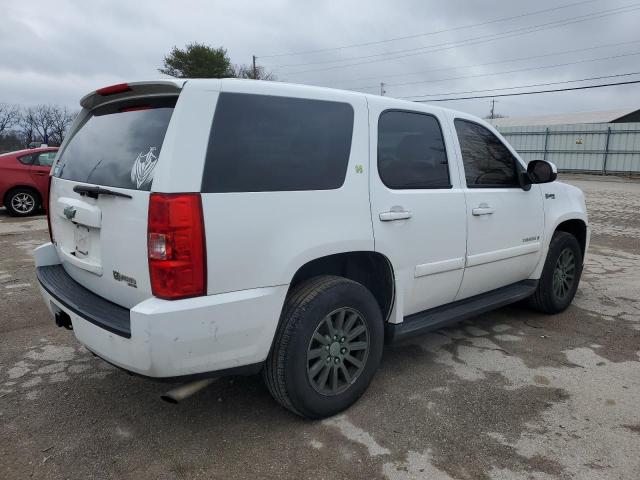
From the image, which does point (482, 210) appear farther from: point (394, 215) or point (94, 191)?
point (94, 191)

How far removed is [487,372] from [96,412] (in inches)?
101

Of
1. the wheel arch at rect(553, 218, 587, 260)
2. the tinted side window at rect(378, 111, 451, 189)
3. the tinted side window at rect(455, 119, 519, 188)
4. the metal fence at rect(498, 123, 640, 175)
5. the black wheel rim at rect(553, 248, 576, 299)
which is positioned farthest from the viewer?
the metal fence at rect(498, 123, 640, 175)

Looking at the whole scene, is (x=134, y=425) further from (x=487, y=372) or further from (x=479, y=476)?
(x=487, y=372)

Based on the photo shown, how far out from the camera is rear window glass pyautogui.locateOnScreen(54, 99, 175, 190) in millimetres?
2426

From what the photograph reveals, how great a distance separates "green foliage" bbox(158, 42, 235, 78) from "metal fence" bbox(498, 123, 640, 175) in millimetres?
22455

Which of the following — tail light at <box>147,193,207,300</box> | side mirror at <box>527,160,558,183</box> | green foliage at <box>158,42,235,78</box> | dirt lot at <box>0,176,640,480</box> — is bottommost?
dirt lot at <box>0,176,640,480</box>

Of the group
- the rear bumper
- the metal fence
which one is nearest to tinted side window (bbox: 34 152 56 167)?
the rear bumper

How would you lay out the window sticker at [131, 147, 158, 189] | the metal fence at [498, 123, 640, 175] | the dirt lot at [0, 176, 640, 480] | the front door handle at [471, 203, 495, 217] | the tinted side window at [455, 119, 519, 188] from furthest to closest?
the metal fence at [498, 123, 640, 175], the tinted side window at [455, 119, 519, 188], the front door handle at [471, 203, 495, 217], the dirt lot at [0, 176, 640, 480], the window sticker at [131, 147, 158, 189]

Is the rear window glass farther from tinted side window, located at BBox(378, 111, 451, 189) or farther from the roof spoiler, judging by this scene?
tinted side window, located at BBox(378, 111, 451, 189)

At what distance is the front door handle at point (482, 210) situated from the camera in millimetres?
3573

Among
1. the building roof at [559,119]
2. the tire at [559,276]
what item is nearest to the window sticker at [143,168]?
the tire at [559,276]

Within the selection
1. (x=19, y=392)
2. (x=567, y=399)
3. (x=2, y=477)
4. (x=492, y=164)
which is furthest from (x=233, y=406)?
(x=492, y=164)

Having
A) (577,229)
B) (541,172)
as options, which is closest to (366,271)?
(541,172)

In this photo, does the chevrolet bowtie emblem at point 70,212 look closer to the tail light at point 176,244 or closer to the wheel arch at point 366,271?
the tail light at point 176,244
